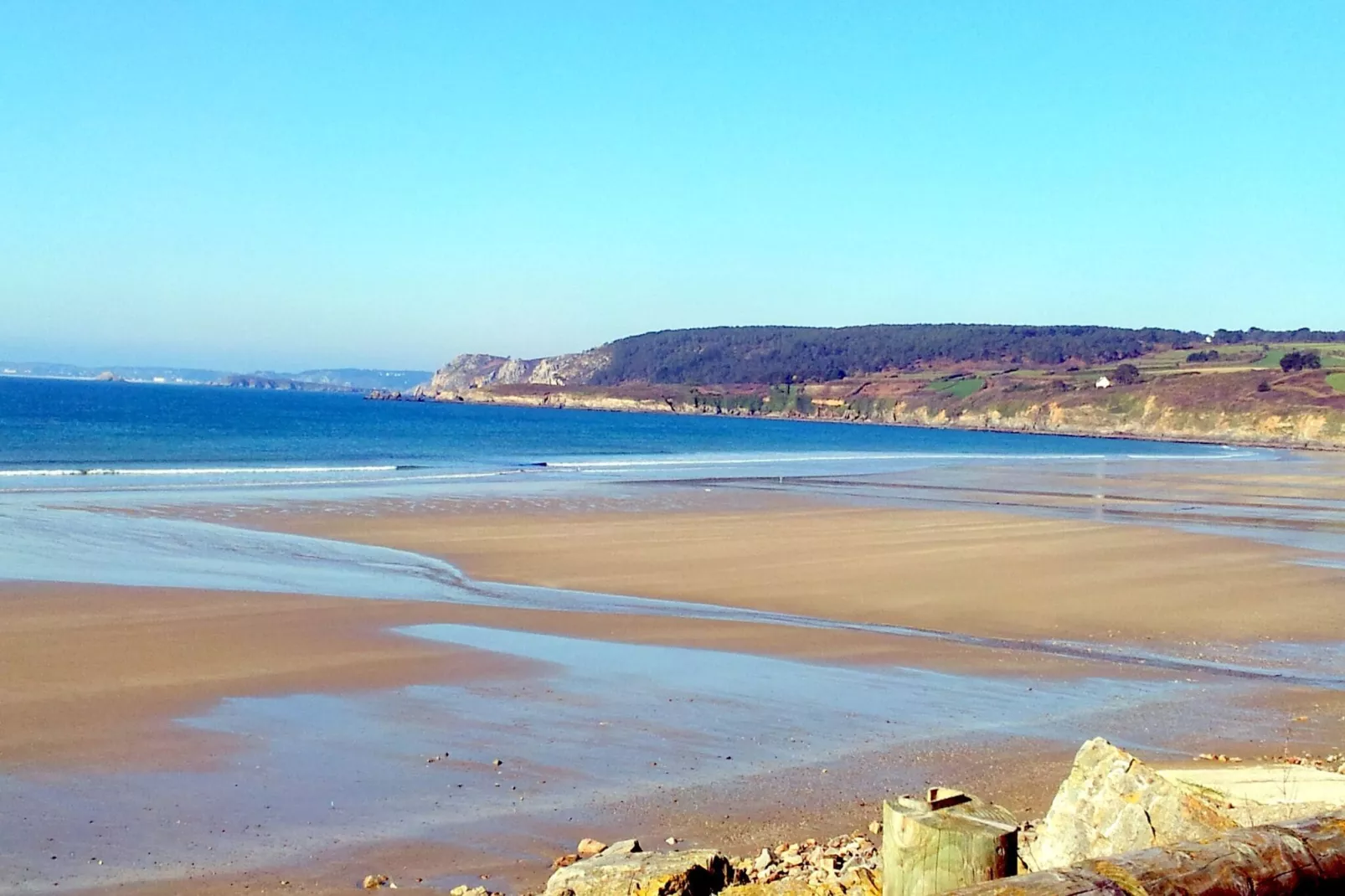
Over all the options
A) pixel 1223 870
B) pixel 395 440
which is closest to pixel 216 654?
pixel 1223 870

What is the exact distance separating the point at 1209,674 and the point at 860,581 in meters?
7.04

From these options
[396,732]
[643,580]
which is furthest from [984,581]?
[396,732]

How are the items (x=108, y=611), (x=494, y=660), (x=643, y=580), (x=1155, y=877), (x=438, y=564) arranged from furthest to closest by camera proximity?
(x=438, y=564) < (x=643, y=580) < (x=108, y=611) < (x=494, y=660) < (x=1155, y=877)

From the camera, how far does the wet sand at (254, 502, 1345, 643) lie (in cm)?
1662

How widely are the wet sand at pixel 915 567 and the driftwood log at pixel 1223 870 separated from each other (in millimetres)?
11819

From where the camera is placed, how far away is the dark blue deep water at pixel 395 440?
52750 mm

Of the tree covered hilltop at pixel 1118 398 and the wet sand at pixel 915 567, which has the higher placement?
the tree covered hilltop at pixel 1118 398

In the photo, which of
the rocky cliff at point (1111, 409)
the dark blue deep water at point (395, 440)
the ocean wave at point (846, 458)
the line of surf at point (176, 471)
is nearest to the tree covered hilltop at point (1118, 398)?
the rocky cliff at point (1111, 409)

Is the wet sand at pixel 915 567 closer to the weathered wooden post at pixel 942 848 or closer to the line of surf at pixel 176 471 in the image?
the weathered wooden post at pixel 942 848

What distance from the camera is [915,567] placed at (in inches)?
838

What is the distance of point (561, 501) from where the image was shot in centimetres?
3362

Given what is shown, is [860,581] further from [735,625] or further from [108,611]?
[108,611]

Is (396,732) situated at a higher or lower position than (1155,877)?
lower

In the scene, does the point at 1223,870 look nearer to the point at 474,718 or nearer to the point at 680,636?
the point at 474,718
